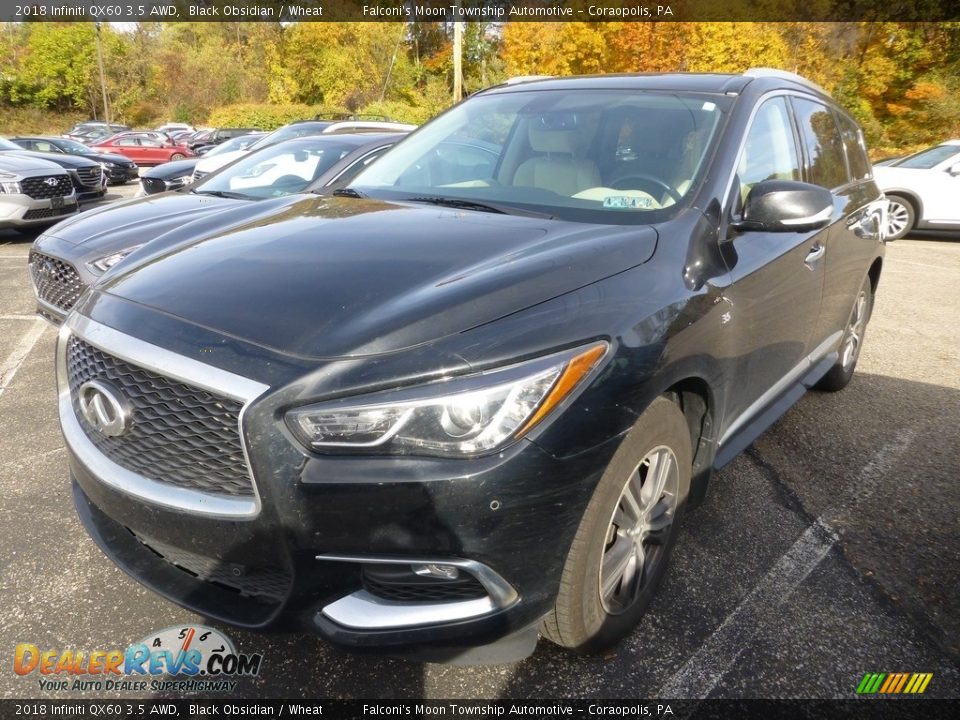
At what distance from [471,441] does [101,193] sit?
11700 millimetres

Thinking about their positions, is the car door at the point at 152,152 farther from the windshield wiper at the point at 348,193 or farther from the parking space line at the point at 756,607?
the parking space line at the point at 756,607

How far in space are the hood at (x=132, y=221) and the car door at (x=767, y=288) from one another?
3.20 m

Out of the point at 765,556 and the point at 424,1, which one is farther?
the point at 424,1

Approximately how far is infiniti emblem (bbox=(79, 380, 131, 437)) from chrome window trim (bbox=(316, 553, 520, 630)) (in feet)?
2.22

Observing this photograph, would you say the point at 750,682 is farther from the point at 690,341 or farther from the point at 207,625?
the point at 207,625

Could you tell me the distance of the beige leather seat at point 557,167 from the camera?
282 centimetres

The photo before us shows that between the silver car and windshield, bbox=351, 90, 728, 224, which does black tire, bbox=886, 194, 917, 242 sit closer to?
windshield, bbox=351, 90, 728, 224

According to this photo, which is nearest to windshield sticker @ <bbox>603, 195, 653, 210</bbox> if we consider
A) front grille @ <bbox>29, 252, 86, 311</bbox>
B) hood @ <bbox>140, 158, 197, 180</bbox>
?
front grille @ <bbox>29, 252, 86, 311</bbox>

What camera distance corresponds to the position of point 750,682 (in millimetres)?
2141

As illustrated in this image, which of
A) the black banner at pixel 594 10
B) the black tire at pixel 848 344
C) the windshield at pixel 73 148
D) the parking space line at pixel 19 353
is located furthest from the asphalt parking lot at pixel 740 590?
the black banner at pixel 594 10

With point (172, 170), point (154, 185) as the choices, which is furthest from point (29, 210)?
point (154, 185)

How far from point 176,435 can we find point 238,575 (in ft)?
1.30

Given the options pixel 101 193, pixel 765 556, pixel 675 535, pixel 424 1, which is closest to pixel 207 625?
pixel 675 535

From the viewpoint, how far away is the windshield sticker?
8.22 feet
